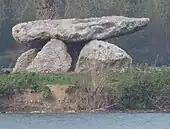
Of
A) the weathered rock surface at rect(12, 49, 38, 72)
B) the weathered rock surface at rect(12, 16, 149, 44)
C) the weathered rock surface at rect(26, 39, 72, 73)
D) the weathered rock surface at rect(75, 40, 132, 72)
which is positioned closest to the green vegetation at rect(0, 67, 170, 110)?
the weathered rock surface at rect(75, 40, 132, 72)

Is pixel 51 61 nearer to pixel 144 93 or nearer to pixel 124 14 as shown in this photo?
pixel 144 93

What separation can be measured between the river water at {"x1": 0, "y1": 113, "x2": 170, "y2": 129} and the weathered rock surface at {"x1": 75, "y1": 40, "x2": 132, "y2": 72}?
600 cm

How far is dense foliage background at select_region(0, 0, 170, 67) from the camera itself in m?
57.4

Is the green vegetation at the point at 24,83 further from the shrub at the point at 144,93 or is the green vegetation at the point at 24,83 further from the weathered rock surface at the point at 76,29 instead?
the weathered rock surface at the point at 76,29

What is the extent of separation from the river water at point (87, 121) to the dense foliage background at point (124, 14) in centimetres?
2312

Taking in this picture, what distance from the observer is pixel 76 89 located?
31688mm

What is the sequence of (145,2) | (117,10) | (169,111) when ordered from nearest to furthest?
1. (169,111)
2. (117,10)
3. (145,2)

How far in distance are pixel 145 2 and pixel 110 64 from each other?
99.8 feet

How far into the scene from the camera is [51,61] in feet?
121

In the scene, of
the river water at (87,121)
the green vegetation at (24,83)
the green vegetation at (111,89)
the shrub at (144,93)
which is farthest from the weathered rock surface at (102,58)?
the river water at (87,121)

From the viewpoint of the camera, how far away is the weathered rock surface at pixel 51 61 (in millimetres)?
36781

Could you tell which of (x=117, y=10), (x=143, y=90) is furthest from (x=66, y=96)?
(x=117, y=10)

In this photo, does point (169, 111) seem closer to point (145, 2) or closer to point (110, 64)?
point (110, 64)

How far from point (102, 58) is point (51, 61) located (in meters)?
2.45
